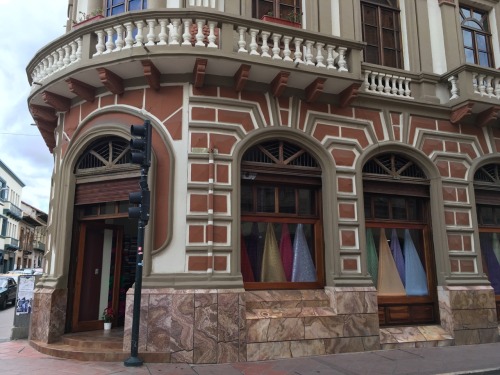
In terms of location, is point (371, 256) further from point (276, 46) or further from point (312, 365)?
point (276, 46)

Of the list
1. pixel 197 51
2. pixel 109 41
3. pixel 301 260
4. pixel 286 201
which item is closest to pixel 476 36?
pixel 286 201

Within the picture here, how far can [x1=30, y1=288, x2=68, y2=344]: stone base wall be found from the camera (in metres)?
9.07

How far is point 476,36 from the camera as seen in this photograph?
504 inches

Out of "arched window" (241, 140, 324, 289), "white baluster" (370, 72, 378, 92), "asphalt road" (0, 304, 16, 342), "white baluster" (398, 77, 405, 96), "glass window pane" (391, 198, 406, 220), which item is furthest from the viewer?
"asphalt road" (0, 304, 16, 342)

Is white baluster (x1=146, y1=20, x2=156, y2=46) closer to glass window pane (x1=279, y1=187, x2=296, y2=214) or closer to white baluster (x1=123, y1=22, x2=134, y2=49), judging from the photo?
white baluster (x1=123, y1=22, x2=134, y2=49)

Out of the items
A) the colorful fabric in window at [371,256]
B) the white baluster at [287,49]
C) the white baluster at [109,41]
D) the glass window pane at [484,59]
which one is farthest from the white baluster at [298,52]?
the glass window pane at [484,59]

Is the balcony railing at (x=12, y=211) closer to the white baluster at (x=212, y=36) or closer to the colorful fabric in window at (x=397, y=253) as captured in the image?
the white baluster at (x=212, y=36)

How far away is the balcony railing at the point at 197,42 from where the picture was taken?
8.68 metres

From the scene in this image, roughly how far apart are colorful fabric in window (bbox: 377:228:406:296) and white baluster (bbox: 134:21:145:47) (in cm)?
670

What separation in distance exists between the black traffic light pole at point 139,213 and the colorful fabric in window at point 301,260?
3.49 metres

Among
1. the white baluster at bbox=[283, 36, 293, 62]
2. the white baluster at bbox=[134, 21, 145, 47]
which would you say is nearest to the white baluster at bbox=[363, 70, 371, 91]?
the white baluster at bbox=[283, 36, 293, 62]

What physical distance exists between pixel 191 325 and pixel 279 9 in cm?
738

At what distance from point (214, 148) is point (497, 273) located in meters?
8.17

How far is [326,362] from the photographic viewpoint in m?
8.11
